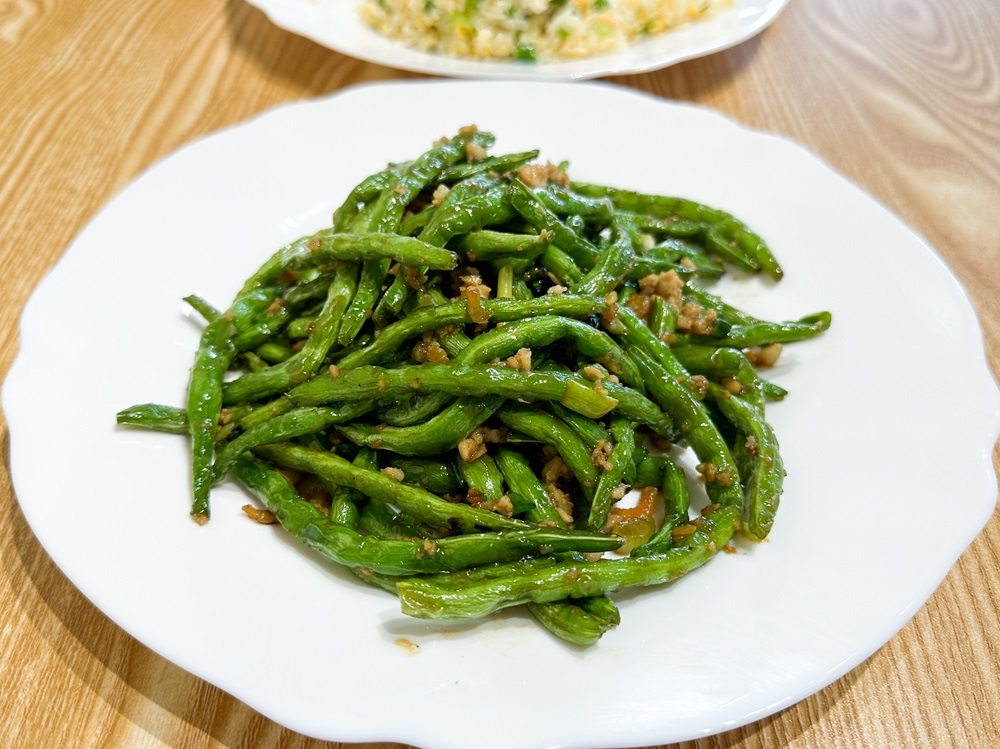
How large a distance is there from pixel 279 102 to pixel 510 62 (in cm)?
160

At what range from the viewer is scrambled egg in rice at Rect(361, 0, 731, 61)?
477cm

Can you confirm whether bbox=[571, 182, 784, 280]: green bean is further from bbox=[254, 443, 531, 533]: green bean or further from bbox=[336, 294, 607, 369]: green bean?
bbox=[254, 443, 531, 533]: green bean

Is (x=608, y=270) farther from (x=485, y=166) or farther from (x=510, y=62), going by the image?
(x=510, y=62)

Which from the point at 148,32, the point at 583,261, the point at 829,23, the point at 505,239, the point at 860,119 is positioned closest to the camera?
the point at 505,239

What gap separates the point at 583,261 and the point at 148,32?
430 cm

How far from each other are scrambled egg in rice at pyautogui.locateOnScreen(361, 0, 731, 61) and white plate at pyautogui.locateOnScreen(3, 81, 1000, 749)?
1.15m

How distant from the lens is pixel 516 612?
7.82 feet

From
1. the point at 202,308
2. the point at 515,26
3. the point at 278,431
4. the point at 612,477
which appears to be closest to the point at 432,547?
the point at 612,477

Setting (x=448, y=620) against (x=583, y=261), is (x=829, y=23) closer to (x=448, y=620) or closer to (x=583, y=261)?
(x=583, y=261)

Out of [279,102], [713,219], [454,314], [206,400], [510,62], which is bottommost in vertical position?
[279,102]

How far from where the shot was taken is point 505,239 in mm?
2891

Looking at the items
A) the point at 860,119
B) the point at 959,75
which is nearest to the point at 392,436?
the point at 860,119

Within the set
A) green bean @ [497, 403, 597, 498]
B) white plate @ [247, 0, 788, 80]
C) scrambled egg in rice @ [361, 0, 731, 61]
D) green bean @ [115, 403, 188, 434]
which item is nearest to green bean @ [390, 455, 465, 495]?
green bean @ [497, 403, 597, 498]

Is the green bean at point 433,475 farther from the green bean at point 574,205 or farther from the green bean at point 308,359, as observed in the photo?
the green bean at point 574,205
